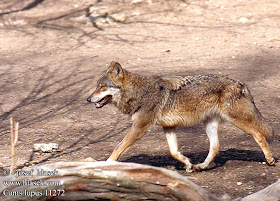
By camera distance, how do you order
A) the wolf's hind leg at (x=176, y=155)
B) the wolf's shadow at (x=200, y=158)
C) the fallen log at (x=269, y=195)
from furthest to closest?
1. the wolf's shadow at (x=200, y=158)
2. the wolf's hind leg at (x=176, y=155)
3. the fallen log at (x=269, y=195)

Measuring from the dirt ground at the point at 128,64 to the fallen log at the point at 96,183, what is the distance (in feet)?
5.22

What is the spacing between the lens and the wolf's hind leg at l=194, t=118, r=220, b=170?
6211mm

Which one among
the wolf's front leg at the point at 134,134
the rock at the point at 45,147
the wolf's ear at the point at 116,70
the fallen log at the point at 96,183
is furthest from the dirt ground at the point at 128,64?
the fallen log at the point at 96,183

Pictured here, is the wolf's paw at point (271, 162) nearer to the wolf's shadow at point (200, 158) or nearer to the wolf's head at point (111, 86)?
the wolf's shadow at point (200, 158)

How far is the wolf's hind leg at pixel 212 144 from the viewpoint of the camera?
621cm

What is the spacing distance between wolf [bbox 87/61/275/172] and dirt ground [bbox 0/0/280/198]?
23.9 inches

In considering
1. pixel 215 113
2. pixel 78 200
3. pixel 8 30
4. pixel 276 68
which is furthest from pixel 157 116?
pixel 8 30

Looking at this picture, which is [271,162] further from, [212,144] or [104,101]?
[104,101]

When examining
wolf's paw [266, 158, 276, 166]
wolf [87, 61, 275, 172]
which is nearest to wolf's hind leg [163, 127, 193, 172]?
wolf [87, 61, 275, 172]

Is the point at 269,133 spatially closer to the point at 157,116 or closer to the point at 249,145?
the point at 249,145

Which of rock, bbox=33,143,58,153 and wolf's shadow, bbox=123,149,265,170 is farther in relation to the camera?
rock, bbox=33,143,58,153

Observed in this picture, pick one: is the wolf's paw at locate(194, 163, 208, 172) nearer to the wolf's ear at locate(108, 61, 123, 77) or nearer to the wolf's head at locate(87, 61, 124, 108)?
the wolf's head at locate(87, 61, 124, 108)

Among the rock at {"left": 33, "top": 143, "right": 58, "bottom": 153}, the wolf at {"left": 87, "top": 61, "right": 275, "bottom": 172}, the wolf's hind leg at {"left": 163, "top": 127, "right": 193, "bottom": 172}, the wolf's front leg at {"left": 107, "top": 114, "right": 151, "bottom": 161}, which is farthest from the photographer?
the rock at {"left": 33, "top": 143, "right": 58, "bottom": 153}

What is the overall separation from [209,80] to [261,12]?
10.1m
